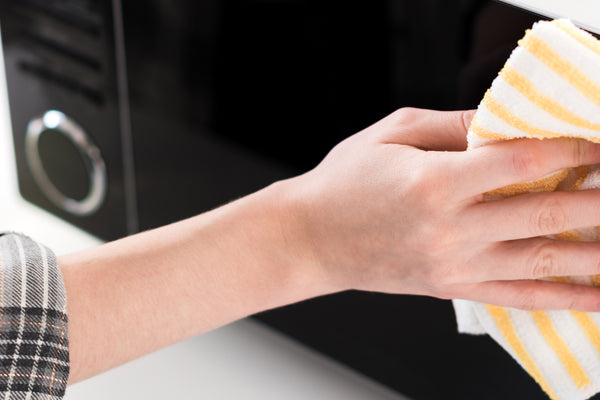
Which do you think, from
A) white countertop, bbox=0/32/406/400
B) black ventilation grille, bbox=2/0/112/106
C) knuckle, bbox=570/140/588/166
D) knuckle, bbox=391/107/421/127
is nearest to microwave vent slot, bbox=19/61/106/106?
black ventilation grille, bbox=2/0/112/106

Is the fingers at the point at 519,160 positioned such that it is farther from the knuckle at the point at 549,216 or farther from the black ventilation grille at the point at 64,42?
the black ventilation grille at the point at 64,42


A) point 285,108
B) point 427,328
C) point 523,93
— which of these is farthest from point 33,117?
point 523,93

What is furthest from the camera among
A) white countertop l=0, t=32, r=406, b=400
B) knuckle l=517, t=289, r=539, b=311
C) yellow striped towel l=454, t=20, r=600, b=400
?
white countertop l=0, t=32, r=406, b=400

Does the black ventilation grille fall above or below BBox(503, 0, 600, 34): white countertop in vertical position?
below

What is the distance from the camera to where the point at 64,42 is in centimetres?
69

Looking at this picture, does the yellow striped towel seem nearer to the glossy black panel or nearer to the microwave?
the microwave

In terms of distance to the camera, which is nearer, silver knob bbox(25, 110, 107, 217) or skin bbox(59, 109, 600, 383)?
skin bbox(59, 109, 600, 383)

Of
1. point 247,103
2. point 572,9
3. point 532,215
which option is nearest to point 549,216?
point 532,215

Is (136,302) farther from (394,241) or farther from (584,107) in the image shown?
(584,107)

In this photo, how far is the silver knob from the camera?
73 centimetres

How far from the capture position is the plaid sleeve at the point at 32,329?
41 centimetres

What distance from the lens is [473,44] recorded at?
1.50 feet

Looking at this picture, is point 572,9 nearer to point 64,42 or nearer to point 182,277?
point 182,277

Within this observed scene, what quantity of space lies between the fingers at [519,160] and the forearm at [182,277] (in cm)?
12
